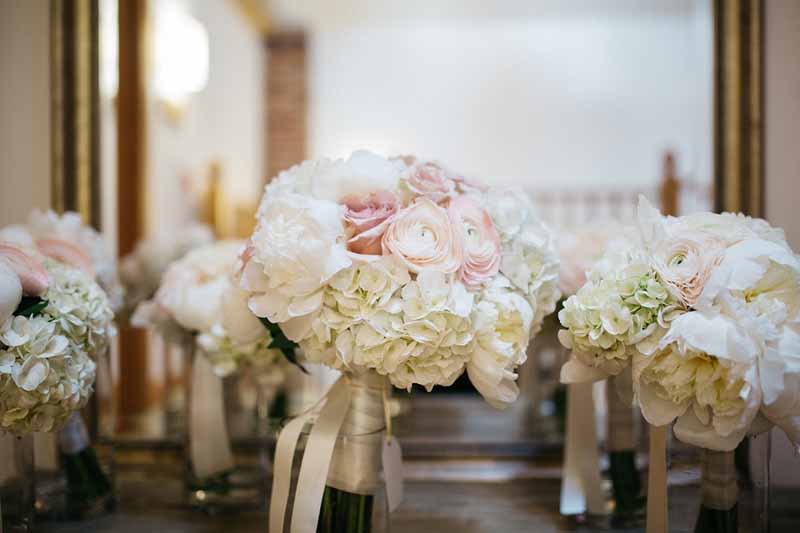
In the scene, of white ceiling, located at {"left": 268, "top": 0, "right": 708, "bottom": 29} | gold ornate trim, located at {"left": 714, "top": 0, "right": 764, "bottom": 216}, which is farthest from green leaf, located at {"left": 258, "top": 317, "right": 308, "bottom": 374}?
white ceiling, located at {"left": 268, "top": 0, "right": 708, "bottom": 29}

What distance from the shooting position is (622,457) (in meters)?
0.83

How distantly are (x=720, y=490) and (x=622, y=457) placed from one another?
0.24 meters

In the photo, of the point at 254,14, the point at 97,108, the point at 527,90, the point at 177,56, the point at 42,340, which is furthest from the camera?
the point at 527,90

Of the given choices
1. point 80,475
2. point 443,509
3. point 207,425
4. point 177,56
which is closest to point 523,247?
point 443,509

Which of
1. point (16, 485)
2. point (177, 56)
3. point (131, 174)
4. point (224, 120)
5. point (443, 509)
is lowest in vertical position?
point (443, 509)

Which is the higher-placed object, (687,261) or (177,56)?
(177,56)

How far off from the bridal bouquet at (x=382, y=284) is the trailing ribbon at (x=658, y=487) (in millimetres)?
179

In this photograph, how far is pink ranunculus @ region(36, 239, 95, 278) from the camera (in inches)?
30.3

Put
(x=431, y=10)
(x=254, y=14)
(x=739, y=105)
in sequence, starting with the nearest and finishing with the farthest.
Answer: (x=739, y=105)
(x=254, y=14)
(x=431, y=10)

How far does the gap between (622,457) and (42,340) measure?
27.4 inches

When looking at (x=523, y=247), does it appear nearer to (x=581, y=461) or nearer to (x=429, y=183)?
(x=429, y=183)

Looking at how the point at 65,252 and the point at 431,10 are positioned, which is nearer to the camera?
the point at 65,252

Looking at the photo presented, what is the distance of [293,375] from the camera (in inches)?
39.2

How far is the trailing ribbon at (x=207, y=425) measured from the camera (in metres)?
0.84
